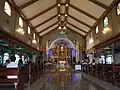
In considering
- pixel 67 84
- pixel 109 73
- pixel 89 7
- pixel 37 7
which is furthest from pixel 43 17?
pixel 67 84

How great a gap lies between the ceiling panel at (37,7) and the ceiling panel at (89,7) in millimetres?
2114

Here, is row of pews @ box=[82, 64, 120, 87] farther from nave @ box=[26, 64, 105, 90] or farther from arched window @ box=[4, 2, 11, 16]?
arched window @ box=[4, 2, 11, 16]

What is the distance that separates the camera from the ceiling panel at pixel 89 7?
13758 millimetres

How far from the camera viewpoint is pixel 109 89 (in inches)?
247

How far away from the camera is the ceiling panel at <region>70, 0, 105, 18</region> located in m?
13.8

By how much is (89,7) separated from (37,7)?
181 inches

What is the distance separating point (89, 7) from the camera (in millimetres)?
14477

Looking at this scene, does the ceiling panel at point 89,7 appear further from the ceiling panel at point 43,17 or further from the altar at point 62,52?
the altar at point 62,52

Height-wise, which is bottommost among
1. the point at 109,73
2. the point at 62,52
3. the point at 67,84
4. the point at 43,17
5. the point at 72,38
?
the point at 67,84

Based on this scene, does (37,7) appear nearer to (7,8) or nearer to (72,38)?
(7,8)

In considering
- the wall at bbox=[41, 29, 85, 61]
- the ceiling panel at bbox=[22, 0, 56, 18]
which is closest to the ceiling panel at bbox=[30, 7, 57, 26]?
the ceiling panel at bbox=[22, 0, 56, 18]

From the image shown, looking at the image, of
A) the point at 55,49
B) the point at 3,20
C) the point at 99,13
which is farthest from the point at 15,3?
the point at 55,49

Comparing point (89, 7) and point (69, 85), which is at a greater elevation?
point (89, 7)

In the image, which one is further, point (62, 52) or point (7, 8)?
point (62, 52)
